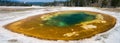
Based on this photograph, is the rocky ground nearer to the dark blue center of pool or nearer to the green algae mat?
the green algae mat

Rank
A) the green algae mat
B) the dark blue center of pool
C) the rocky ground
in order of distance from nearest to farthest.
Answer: the rocky ground < the green algae mat < the dark blue center of pool

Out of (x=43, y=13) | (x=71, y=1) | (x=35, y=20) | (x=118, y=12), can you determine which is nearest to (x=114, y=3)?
(x=118, y=12)

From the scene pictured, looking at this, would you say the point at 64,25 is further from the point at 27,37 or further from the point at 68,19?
the point at 27,37

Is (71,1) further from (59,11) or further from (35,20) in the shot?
(35,20)

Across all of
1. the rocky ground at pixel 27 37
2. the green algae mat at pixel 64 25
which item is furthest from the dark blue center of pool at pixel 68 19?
the rocky ground at pixel 27 37

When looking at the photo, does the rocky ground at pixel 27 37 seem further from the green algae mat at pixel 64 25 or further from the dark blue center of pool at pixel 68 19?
the dark blue center of pool at pixel 68 19

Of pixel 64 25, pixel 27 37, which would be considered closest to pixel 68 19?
pixel 64 25

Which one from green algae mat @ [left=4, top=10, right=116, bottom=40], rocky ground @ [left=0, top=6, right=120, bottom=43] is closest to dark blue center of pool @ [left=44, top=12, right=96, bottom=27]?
green algae mat @ [left=4, top=10, right=116, bottom=40]
